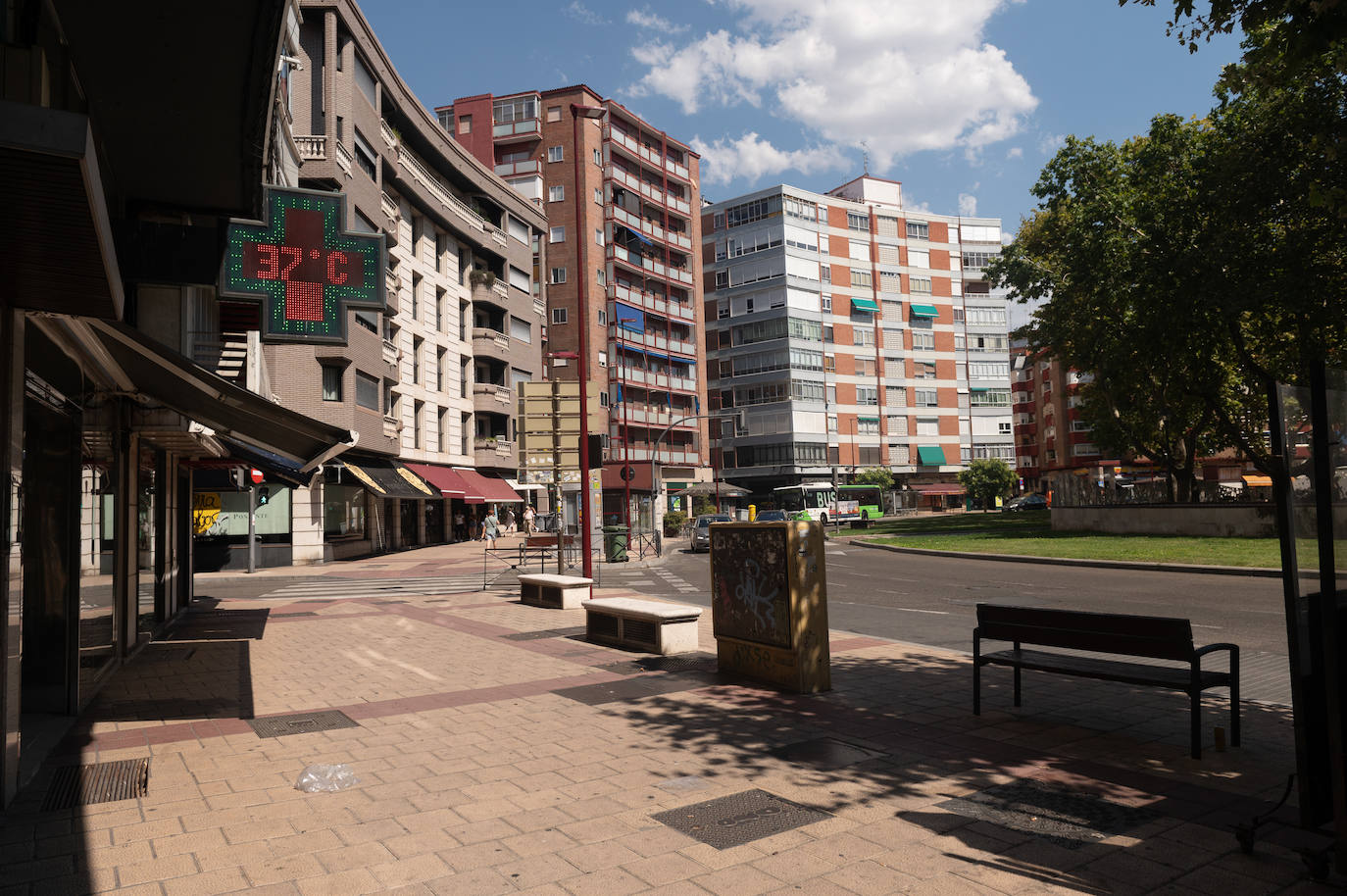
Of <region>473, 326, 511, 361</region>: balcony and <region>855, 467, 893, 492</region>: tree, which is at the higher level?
<region>473, 326, 511, 361</region>: balcony

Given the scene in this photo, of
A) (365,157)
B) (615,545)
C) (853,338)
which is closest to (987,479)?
(853,338)

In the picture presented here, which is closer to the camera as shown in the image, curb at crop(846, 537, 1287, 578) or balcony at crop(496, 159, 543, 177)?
curb at crop(846, 537, 1287, 578)

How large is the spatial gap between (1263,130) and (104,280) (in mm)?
25916

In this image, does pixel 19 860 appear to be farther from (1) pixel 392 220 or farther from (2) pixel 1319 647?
(1) pixel 392 220

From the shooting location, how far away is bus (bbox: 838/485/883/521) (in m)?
61.0

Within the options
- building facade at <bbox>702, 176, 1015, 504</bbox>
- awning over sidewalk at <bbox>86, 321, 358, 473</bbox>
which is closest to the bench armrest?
awning over sidewalk at <bbox>86, 321, 358, 473</bbox>

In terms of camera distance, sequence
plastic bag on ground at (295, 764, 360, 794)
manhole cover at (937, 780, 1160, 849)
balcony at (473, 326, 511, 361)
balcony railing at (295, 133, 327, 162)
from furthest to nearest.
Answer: balcony at (473, 326, 511, 361) → balcony railing at (295, 133, 327, 162) → plastic bag on ground at (295, 764, 360, 794) → manhole cover at (937, 780, 1160, 849)

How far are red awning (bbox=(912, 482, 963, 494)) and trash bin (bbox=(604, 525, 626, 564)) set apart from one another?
56.3 meters

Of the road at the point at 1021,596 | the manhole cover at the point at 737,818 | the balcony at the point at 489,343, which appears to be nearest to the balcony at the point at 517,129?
the balcony at the point at 489,343

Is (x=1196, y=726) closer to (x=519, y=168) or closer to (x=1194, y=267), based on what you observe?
(x=1194, y=267)

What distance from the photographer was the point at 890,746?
5.93m

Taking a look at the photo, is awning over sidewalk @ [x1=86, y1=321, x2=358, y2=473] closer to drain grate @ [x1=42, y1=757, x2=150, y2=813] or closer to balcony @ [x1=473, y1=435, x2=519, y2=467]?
drain grate @ [x1=42, y1=757, x2=150, y2=813]

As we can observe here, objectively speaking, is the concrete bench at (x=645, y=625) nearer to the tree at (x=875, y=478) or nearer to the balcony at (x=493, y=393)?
the balcony at (x=493, y=393)

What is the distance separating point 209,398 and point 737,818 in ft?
18.5
